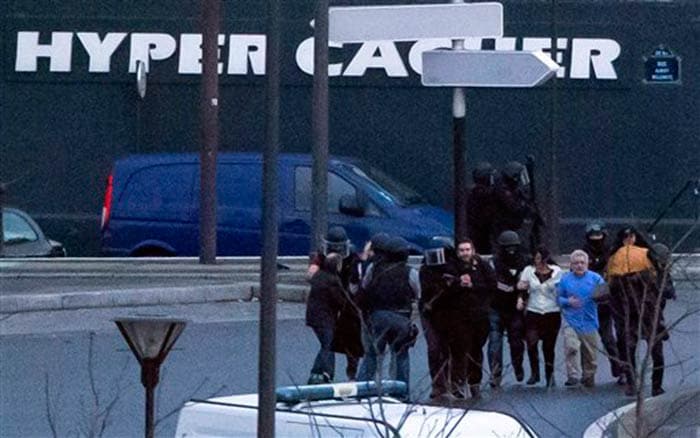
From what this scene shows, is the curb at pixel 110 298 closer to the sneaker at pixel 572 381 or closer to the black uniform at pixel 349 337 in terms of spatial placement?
the black uniform at pixel 349 337

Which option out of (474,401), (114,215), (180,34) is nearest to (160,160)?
(114,215)

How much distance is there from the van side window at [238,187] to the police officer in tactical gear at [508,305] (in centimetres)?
607

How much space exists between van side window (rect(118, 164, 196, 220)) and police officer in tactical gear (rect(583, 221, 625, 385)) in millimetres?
6374

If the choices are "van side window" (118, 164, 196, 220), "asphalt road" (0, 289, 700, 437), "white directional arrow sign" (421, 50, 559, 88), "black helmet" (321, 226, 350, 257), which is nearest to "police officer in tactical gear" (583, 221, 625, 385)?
"asphalt road" (0, 289, 700, 437)

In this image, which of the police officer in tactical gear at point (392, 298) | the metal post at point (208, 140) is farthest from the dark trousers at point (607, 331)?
the metal post at point (208, 140)

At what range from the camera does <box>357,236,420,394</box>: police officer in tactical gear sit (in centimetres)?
1327

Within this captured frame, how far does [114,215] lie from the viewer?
20312 millimetres

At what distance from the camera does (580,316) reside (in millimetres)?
14461

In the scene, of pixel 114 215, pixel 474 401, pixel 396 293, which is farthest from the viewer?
pixel 114 215

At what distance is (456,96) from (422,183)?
12.7 metres

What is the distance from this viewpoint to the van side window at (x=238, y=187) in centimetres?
2047

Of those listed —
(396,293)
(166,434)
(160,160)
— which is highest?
(160,160)

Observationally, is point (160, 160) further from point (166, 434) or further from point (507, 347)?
point (166, 434)

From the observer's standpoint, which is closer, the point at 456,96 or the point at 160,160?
the point at 456,96
